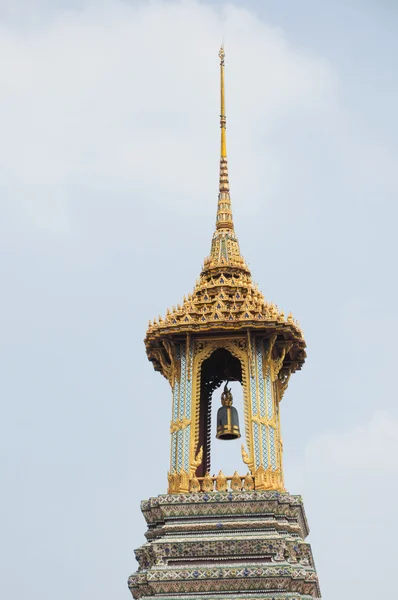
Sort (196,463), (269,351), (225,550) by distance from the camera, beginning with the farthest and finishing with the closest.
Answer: (269,351) < (196,463) < (225,550)

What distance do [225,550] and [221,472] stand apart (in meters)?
2.46

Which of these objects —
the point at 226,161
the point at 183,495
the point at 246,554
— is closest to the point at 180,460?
the point at 183,495

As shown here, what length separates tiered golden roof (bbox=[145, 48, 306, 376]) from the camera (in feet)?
111

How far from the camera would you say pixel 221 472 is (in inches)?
1284

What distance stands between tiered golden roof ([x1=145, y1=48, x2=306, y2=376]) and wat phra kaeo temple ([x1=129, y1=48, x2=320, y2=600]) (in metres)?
0.03

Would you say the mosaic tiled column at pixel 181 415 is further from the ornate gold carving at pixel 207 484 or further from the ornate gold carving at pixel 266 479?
the ornate gold carving at pixel 266 479

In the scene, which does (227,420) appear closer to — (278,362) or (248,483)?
(278,362)

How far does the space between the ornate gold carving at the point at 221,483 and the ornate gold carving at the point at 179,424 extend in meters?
1.91

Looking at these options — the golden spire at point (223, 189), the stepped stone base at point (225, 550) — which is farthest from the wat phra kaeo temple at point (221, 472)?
the golden spire at point (223, 189)

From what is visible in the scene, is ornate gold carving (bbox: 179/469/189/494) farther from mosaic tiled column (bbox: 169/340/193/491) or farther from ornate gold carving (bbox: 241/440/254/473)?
ornate gold carving (bbox: 241/440/254/473)

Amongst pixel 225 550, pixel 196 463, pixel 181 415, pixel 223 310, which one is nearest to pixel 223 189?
pixel 223 310

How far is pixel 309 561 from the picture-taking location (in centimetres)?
3216

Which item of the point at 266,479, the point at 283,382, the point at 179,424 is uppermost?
the point at 283,382

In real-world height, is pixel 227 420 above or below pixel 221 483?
above
